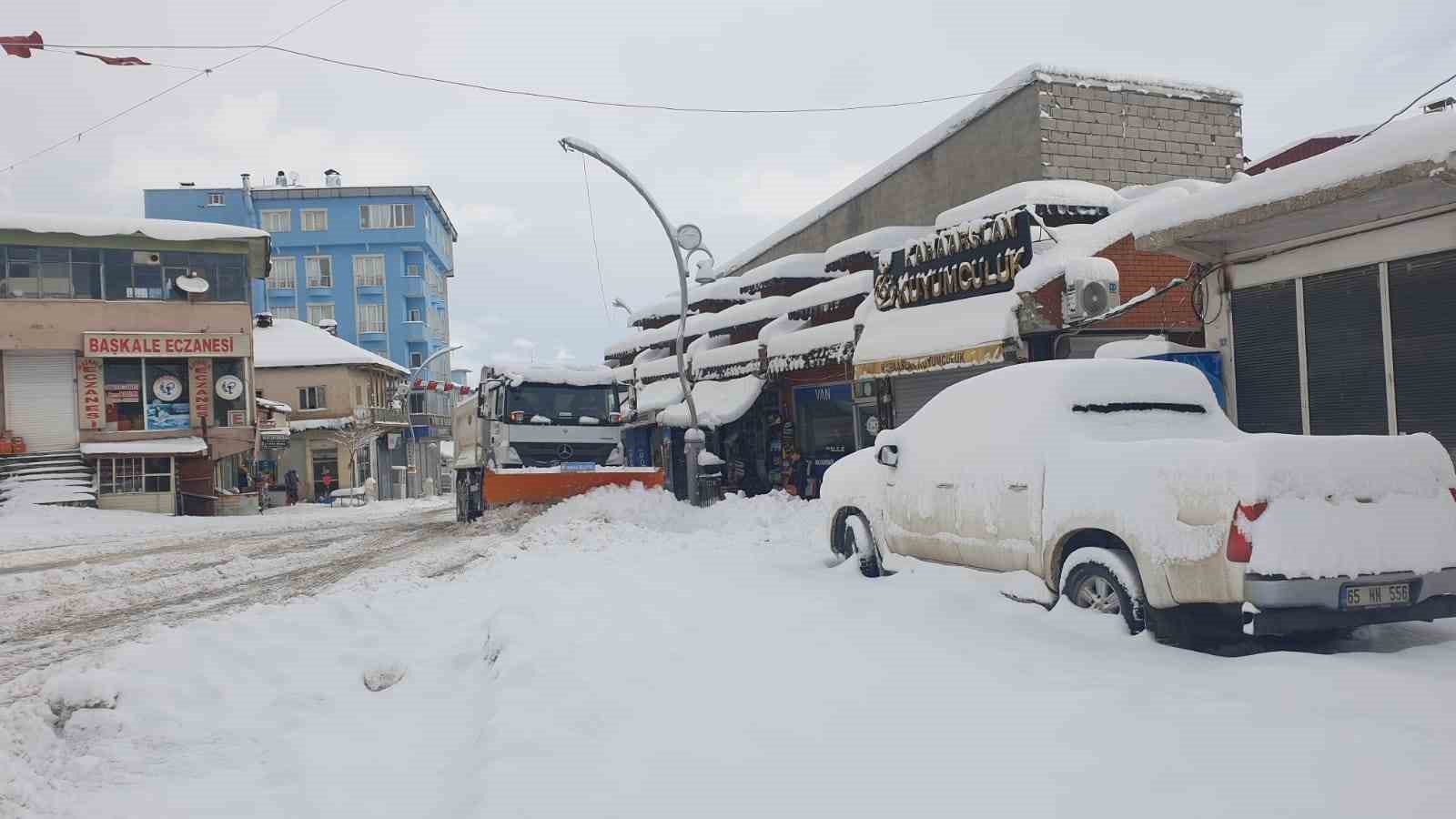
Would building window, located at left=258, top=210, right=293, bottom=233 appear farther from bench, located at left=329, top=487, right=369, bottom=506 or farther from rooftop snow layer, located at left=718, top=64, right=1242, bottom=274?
rooftop snow layer, located at left=718, top=64, right=1242, bottom=274

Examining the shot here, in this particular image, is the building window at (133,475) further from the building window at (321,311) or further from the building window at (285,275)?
the building window at (285,275)

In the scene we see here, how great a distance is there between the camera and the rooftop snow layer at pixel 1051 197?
17031mm

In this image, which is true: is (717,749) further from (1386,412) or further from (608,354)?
(608,354)

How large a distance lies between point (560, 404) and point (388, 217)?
1952 inches

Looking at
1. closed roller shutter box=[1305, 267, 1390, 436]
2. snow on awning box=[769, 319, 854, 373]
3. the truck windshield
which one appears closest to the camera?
closed roller shutter box=[1305, 267, 1390, 436]

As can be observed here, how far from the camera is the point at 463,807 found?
13.7 feet

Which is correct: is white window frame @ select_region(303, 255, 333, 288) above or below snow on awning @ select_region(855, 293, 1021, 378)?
above

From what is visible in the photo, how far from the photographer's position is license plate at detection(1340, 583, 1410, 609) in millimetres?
5363

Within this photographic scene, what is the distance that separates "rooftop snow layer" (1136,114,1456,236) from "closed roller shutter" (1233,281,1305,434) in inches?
51.8

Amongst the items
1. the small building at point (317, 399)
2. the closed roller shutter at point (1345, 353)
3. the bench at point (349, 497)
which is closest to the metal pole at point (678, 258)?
the closed roller shutter at point (1345, 353)

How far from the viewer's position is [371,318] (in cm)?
6369

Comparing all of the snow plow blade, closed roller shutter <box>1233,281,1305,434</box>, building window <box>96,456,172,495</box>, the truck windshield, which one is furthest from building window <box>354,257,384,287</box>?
closed roller shutter <box>1233,281,1305,434</box>

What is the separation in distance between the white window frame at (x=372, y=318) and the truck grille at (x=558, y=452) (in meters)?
48.5

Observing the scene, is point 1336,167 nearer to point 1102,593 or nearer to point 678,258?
point 1102,593
